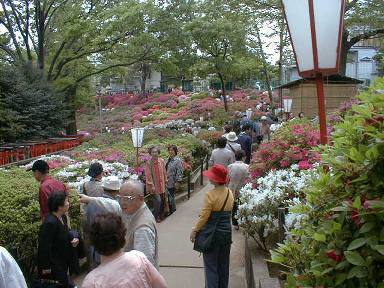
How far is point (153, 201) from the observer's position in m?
10.7

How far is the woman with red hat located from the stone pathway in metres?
1.28

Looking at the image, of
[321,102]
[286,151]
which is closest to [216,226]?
[321,102]

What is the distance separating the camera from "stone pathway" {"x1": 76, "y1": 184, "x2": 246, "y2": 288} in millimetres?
7102

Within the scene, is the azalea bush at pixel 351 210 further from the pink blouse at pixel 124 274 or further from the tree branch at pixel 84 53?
the tree branch at pixel 84 53

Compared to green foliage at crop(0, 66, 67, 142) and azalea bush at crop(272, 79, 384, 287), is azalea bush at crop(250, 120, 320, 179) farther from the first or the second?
green foliage at crop(0, 66, 67, 142)

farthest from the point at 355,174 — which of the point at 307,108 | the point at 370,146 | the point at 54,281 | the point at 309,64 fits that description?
the point at 307,108

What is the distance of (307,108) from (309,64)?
21.0 m

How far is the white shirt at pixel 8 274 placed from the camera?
3025 mm

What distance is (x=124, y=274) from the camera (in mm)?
2900

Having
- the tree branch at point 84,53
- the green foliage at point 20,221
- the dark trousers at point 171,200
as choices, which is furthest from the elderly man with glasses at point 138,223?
the tree branch at point 84,53

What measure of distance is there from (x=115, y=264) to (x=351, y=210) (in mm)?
1499

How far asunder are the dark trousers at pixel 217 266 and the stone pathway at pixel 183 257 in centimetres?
115

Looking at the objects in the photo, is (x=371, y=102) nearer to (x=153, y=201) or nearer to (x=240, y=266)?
(x=240, y=266)

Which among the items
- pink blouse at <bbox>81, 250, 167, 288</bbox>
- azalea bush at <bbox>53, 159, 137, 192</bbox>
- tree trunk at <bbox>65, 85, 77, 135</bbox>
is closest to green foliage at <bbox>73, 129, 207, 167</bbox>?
azalea bush at <bbox>53, 159, 137, 192</bbox>
